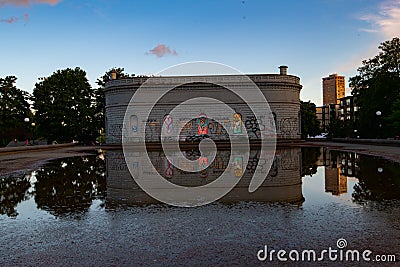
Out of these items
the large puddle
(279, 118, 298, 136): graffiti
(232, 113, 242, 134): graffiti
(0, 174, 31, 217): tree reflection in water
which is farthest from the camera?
(279, 118, 298, 136): graffiti

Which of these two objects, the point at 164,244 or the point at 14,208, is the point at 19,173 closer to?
the point at 14,208

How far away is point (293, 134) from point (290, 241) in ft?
137

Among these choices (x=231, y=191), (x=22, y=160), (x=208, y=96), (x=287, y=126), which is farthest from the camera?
(x=287, y=126)

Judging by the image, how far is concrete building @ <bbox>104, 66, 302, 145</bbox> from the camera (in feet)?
143

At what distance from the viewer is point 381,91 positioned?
153ft

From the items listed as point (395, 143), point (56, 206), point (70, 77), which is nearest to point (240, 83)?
point (395, 143)

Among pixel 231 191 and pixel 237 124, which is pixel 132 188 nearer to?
pixel 231 191

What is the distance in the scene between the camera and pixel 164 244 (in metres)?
5.61

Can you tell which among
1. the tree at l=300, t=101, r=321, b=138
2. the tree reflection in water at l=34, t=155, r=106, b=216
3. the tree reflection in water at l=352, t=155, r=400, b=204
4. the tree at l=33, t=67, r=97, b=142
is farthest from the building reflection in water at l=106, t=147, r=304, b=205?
the tree at l=300, t=101, r=321, b=138

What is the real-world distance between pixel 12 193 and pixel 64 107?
131 feet

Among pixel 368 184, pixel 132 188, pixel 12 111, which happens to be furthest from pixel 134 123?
pixel 368 184

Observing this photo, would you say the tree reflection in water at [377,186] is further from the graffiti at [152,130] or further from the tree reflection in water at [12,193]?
the graffiti at [152,130]

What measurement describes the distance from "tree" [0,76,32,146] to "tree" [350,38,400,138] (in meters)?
45.8

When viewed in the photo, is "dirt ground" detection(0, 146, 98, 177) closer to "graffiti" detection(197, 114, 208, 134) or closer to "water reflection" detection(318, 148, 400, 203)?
"water reflection" detection(318, 148, 400, 203)
